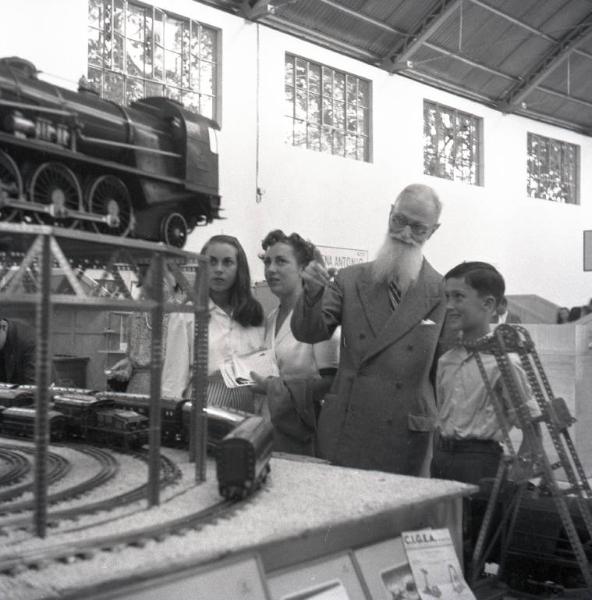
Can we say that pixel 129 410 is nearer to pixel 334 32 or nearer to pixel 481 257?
pixel 334 32

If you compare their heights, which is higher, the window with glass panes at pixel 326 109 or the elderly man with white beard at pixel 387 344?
the window with glass panes at pixel 326 109

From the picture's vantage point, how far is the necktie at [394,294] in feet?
11.1

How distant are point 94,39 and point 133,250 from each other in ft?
33.8

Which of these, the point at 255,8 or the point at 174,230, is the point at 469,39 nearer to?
the point at 255,8

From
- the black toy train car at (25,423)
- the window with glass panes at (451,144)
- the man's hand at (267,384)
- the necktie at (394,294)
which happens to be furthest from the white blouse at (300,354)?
the window with glass panes at (451,144)

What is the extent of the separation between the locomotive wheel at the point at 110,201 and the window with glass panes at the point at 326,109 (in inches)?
438

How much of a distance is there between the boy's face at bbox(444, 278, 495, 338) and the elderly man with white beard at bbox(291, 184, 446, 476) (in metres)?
0.20

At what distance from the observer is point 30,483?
2.05 meters

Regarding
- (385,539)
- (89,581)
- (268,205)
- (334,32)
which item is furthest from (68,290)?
(334,32)

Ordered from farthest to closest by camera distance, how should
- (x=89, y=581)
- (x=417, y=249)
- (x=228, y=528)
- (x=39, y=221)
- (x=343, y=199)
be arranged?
(x=343, y=199)
(x=417, y=249)
(x=39, y=221)
(x=228, y=528)
(x=89, y=581)

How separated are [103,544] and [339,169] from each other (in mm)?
13706

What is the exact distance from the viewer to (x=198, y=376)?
81.0 inches

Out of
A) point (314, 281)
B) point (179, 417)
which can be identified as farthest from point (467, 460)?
point (179, 417)

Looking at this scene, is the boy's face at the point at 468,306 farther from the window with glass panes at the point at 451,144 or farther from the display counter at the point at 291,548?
the window with glass panes at the point at 451,144
